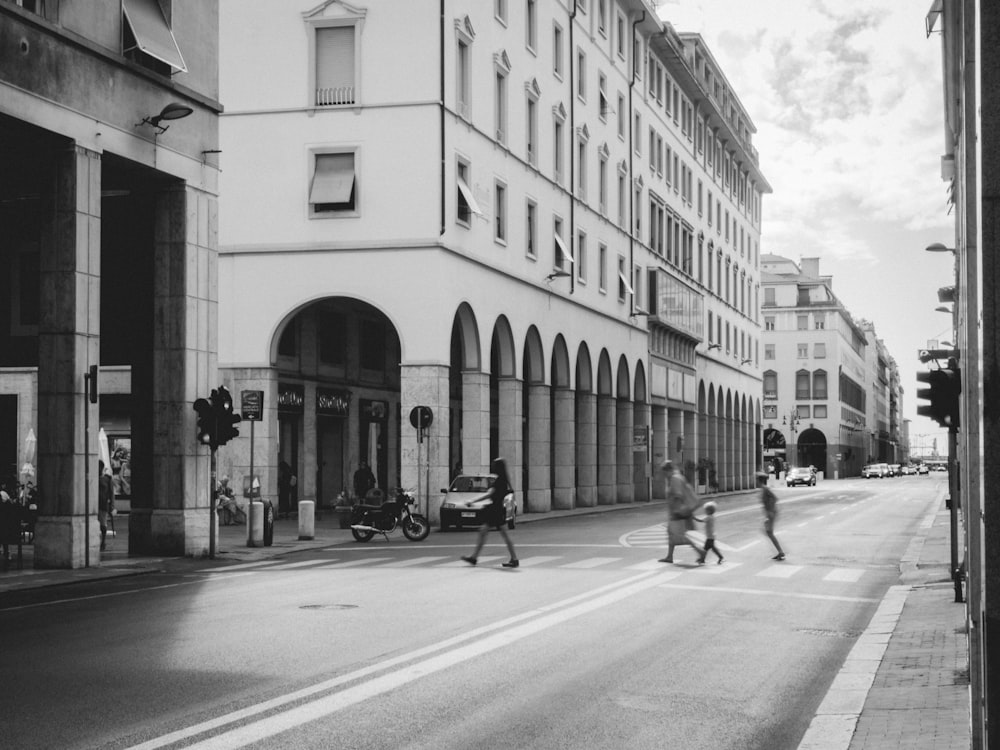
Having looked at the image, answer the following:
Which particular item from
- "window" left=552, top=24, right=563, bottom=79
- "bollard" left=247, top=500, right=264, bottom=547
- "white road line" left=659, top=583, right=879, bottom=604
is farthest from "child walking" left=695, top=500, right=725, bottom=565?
"window" left=552, top=24, right=563, bottom=79

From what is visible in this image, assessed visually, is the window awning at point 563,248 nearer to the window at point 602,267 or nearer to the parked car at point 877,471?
the window at point 602,267

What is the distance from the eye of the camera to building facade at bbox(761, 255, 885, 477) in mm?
140000

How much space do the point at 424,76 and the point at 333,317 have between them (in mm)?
8979

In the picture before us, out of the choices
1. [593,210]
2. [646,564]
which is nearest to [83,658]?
[646,564]

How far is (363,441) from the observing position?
44312 mm

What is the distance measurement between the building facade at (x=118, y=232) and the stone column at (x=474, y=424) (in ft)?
46.8

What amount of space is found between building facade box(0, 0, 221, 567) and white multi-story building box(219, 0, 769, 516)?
32.6ft

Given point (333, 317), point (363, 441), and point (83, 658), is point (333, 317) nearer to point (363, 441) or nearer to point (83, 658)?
point (363, 441)

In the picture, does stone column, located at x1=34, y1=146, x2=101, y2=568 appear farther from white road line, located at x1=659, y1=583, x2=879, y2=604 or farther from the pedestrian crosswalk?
white road line, located at x1=659, y1=583, x2=879, y2=604

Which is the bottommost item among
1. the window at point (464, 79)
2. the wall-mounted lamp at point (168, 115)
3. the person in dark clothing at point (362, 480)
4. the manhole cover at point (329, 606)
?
the manhole cover at point (329, 606)

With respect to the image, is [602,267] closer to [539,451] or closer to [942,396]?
[539,451]

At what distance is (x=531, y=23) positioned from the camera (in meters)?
45.6

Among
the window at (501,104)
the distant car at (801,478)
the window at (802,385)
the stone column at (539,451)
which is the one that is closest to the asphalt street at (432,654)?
the window at (501,104)

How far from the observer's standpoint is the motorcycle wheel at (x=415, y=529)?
29391 millimetres
